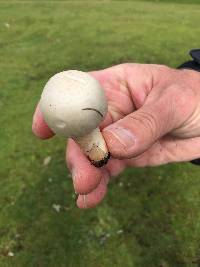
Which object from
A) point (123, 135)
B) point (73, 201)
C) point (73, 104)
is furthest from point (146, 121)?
point (73, 201)

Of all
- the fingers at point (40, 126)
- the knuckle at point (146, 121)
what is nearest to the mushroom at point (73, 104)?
the knuckle at point (146, 121)

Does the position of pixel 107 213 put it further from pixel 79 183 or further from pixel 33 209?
pixel 79 183

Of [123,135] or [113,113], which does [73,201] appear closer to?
[113,113]

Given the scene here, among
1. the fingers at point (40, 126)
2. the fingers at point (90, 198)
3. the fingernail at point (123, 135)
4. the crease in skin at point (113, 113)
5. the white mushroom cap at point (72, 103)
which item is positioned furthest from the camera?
the crease in skin at point (113, 113)

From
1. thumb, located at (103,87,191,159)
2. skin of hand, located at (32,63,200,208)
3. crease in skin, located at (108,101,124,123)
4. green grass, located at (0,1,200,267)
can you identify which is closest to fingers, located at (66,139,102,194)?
skin of hand, located at (32,63,200,208)

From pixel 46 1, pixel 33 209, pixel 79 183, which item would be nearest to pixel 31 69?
pixel 33 209

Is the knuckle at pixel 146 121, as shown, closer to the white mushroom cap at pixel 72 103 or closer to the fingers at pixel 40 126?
the white mushroom cap at pixel 72 103
